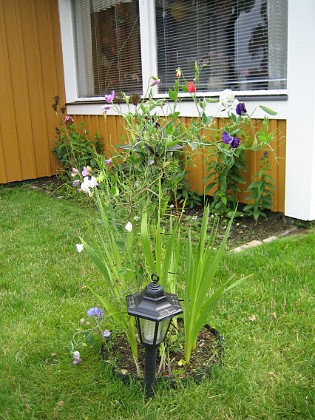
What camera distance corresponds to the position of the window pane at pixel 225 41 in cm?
402

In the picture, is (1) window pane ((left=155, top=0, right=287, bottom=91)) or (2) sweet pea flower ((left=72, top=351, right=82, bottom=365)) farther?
(1) window pane ((left=155, top=0, right=287, bottom=91))

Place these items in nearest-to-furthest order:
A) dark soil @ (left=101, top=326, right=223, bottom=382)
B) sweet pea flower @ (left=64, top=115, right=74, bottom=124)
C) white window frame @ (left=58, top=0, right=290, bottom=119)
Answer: dark soil @ (left=101, top=326, right=223, bottom=382)
white window frame @ (left=58, top=0, right=290, bottom=119)
sweet pea flower @ (left=64, top=115, right=74, bottom=124)

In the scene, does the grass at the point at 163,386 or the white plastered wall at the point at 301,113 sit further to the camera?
the white plastered wall at the point at 301,113

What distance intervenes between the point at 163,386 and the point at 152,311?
45 cm

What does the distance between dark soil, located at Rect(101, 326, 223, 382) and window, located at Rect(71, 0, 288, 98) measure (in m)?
2.46

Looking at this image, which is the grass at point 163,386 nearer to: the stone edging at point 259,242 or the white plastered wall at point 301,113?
the stone edging at point 259,242

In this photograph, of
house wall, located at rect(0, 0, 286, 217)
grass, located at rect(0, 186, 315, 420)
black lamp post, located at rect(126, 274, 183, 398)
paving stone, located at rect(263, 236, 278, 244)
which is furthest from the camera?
house wall, located at rect(0, 0, 286, 217)

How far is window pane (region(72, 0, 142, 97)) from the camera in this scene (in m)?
5.59

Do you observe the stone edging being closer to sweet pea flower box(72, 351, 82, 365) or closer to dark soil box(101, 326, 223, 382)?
dark soil box(101, 326, 223, 382)

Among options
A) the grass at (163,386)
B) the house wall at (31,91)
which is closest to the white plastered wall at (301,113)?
the grass at (163,386)

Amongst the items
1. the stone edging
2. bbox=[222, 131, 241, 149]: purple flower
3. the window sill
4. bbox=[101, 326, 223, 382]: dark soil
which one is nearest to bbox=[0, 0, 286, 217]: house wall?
the window sill

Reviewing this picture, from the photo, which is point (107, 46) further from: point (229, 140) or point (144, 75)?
point (229, 140)

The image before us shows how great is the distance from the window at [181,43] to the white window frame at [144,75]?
0.6 inches

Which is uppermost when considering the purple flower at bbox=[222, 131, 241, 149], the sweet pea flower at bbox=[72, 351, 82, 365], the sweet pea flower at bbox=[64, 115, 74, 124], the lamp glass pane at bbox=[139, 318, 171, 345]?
the purple flower at bbox=[222, 131, 241, 149]
